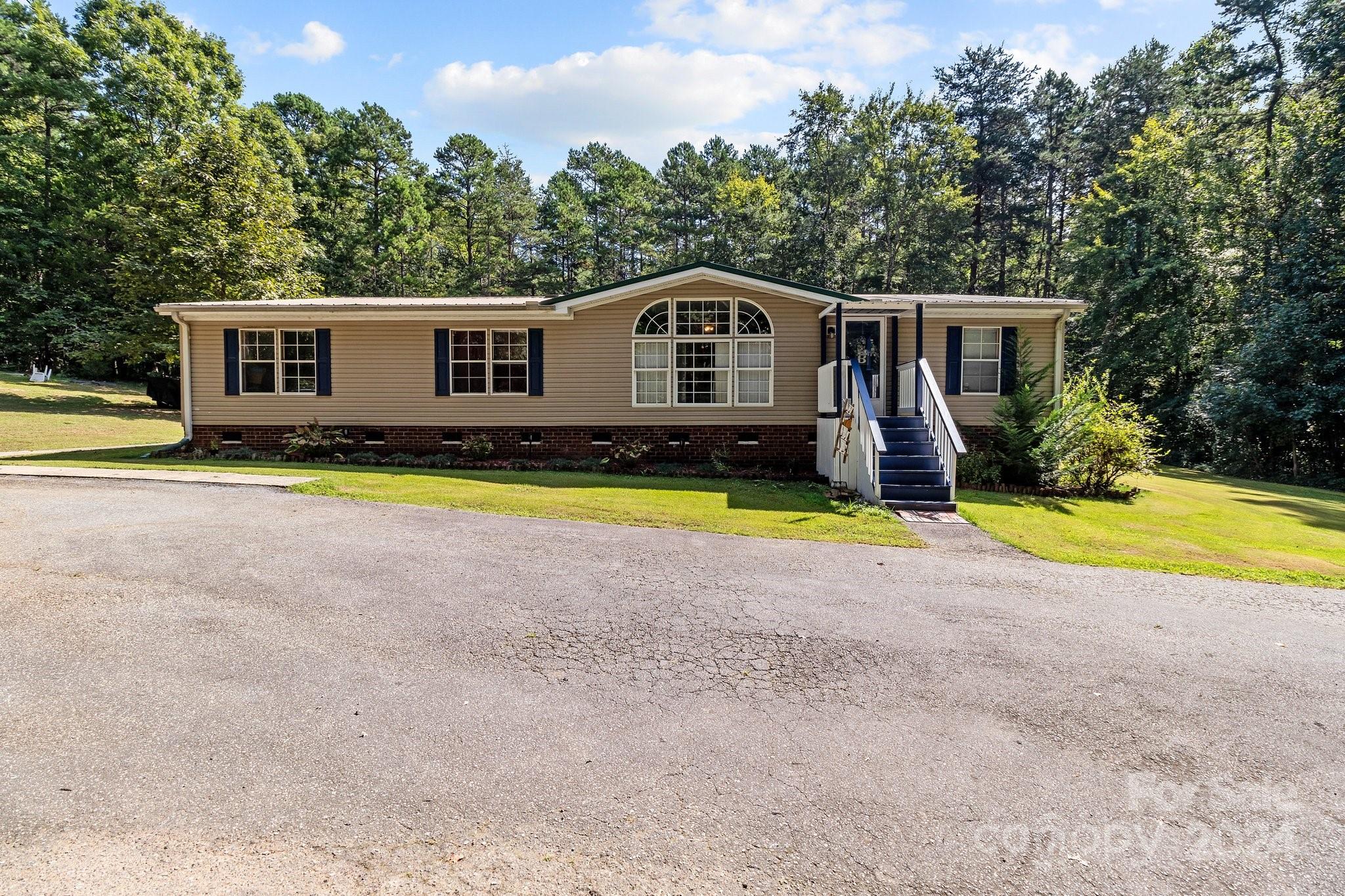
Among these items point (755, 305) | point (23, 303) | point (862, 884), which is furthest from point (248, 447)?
point (23, 303)

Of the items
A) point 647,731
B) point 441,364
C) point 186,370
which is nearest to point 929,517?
point 647,731

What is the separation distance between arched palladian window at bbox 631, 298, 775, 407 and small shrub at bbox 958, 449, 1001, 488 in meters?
3.77

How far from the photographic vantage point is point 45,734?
10.0ft

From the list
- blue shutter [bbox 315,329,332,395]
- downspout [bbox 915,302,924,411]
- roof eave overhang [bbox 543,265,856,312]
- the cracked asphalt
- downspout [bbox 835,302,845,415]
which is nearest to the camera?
the cracked asphalt

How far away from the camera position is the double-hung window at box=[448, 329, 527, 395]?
13430 millimetres

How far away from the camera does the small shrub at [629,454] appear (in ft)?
42.8

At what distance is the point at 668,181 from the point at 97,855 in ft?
140

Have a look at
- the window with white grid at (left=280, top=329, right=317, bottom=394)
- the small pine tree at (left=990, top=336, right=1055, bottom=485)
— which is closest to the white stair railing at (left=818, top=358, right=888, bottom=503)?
the small pine tree at (left=990, top=336, right=1055, bottom=485)

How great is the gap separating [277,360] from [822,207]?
28.0m

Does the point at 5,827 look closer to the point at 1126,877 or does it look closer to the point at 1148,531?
the point at 1126,877

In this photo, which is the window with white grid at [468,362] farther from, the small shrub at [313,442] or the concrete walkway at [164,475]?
the concrete walkway at [164,475]

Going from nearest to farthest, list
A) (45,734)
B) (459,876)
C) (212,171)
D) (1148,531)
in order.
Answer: (459,876) → (45,734) → (1148,531) → (212,171)

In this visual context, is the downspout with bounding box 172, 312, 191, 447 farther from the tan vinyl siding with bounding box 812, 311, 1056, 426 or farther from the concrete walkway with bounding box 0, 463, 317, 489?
Result: the tan vinyl siding with bounding box 812, 311, 1056, 426

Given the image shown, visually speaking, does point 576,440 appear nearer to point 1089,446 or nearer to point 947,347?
point 947,347
